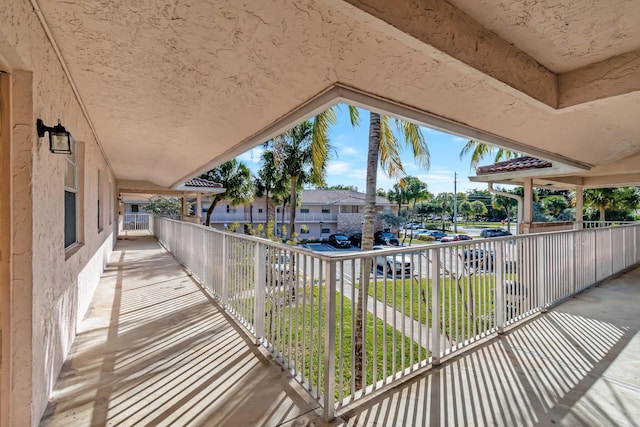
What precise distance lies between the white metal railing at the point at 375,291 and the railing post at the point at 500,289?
0.01 m

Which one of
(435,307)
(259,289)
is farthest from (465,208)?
(259,289)

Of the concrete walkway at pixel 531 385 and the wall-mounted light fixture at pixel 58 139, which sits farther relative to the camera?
the wall-mounted light fixture at pixel 58 139

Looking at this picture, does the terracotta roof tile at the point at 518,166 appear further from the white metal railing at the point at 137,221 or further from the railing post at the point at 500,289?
the white metal railing at the point at 137,221

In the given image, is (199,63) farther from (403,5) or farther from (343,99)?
(403,5)

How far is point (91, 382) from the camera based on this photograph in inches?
98.5

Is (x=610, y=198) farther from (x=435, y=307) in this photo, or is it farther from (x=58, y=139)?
(x=58, y=139)

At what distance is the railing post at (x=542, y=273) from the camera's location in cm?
420

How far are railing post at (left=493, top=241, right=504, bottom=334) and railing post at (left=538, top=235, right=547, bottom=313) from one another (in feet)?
3.70

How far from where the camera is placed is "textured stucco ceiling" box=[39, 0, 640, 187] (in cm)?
189

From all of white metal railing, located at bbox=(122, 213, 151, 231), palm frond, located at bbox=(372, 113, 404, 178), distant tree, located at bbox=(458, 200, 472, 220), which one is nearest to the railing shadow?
palm frond, located at bbox=(372, 113, 404, 178)

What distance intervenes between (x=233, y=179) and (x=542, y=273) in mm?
17531

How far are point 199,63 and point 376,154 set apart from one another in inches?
147

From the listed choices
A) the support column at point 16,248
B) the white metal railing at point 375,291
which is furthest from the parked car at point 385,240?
the support column at point 16,248

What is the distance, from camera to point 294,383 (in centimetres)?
248
